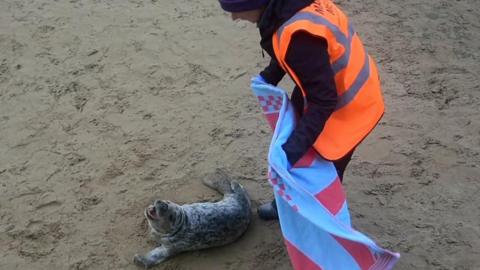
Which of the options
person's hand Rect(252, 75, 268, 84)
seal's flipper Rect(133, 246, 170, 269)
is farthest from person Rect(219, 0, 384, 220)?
seal's flipper Rect(133, 246, 170, 269)

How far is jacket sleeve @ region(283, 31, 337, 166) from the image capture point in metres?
2.00

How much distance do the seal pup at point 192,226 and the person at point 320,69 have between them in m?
0.94

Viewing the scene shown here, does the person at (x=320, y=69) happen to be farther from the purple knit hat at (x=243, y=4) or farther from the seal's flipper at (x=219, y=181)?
the seal's flipper at (x=219, y=181)

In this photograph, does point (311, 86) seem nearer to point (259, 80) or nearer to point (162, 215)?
point (259, 80)

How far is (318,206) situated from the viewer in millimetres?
2207

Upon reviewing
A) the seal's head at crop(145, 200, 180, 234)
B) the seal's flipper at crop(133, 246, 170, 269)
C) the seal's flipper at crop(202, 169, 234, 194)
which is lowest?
the seal's flipper at crop(133, 246, 170, 269)

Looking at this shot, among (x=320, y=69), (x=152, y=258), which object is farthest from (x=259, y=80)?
(x=152, y=258)

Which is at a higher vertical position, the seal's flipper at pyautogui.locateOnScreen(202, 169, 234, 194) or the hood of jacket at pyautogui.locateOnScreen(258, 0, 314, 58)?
the hood of jacket at pyautogui.locateOnScreen(258, 0, 314, 58)

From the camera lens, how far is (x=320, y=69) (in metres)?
2.01

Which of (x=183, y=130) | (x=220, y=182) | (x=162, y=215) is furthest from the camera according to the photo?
(x=183, y=130)

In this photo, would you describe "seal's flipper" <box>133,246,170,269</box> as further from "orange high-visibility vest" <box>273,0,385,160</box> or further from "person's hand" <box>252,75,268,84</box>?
"orange high-visibility vest" <box>273,0,385,160</box>

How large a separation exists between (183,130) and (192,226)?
1.01 metres

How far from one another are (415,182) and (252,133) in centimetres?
110

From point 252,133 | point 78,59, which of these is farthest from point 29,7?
point 252,133
